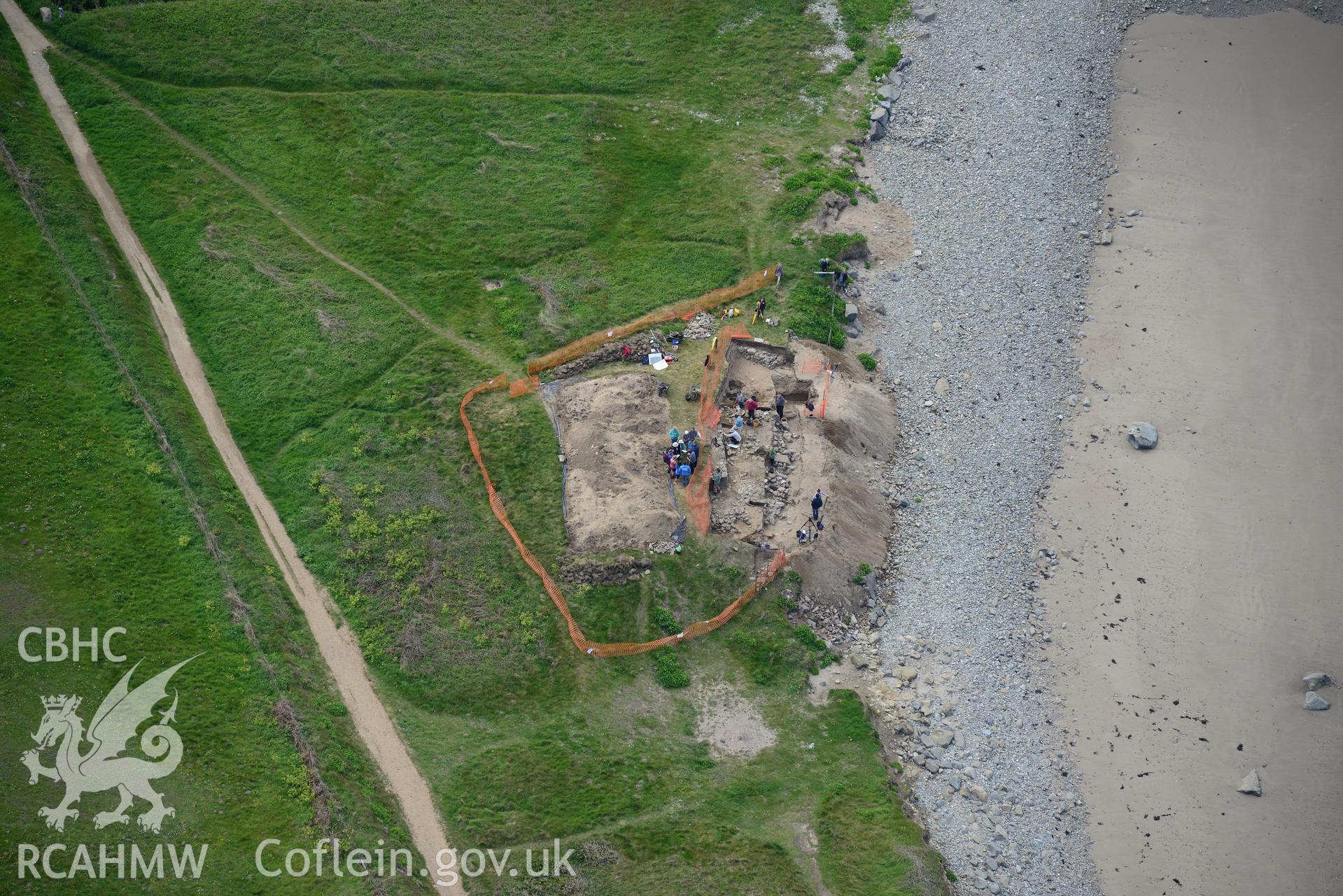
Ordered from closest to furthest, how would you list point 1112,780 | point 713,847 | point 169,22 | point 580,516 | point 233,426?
point 713,847 → point 1112,780 → point 580,516 → point 233,426 → point 169,22

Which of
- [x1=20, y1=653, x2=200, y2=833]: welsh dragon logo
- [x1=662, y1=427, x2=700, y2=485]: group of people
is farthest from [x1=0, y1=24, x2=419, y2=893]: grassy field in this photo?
[x1=662, y1=427, x2=700, y2=485]: group of people

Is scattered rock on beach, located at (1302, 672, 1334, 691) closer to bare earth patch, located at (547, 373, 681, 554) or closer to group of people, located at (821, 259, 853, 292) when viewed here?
bare earth patch, located at (547, 373, 681, 554)

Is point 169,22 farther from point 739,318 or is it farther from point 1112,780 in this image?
point 1112,780

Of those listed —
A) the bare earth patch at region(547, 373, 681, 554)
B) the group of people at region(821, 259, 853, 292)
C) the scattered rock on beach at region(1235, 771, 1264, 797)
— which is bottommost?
the scattered rock on beach at region(1235, 771, 1264, 797)

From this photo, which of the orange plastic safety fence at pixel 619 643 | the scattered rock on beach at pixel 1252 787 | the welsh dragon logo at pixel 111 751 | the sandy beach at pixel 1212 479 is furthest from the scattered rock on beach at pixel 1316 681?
the welsh dragon logo at pixel 111 751

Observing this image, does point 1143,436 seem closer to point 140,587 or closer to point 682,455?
point 682,455

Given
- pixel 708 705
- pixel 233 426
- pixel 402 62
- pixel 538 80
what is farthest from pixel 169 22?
pixel 708 705

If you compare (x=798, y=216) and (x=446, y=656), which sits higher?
(x=798, y=216)
